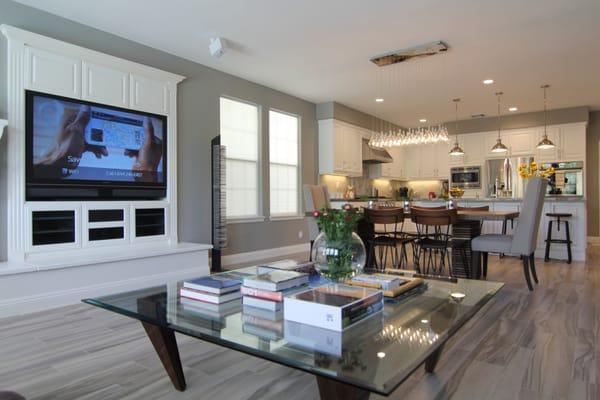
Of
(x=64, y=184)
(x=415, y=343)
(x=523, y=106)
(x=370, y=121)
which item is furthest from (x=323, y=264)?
(x=523, y=106)

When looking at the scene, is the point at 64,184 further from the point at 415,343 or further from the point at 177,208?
the point at 415,343

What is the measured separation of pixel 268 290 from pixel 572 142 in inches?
337

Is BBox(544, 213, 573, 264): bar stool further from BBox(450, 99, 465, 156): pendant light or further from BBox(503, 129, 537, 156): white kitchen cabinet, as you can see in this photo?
BBox(503, 129, 537, 156): white kitchen cabinet

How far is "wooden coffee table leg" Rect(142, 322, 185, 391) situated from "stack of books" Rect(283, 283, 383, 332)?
74 cm

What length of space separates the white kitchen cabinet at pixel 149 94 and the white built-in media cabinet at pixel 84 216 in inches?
0.5

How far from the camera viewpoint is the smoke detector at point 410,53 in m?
4.66

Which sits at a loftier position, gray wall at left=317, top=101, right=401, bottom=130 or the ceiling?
the ceiling

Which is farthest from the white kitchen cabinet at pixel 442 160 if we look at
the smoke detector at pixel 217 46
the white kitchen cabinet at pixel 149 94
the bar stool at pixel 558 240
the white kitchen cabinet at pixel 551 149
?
the white kitchen cabinet at pixel 149 94

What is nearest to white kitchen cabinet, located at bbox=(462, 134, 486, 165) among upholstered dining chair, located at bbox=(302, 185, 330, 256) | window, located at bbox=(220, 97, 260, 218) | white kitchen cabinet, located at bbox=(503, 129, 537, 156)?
white kitchen cabinet, located at bbox=(503, 129, 537, 156)

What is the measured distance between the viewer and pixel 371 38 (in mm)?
4496

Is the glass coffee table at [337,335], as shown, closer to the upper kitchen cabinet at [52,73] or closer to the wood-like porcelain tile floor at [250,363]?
the wood-like porcelain tile floor at [250,363]

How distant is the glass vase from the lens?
201 cm

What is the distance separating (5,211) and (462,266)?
477cm

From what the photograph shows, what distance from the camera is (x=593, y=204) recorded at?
828cm
